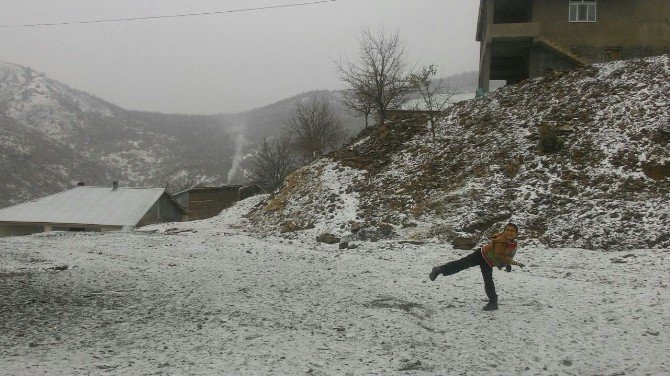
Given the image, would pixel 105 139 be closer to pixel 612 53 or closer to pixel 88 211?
pixel 88 211

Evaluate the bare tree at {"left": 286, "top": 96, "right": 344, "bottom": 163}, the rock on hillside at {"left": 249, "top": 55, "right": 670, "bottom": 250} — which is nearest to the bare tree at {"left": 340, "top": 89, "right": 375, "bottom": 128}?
the bare tree at {"left": 286, "top": 96, "right": 344, "bottom": 163}

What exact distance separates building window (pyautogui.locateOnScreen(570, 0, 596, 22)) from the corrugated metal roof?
34620 mm

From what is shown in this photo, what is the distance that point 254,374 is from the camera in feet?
16.0

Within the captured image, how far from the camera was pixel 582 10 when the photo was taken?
26250 millimetres

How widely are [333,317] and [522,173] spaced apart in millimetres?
12517

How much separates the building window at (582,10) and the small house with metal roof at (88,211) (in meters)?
34.1

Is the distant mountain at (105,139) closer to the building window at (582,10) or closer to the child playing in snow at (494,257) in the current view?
the building window at (582,10)

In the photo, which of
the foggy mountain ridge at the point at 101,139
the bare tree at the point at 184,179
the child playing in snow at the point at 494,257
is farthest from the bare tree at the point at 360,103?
the bare tree at the point at 184,179

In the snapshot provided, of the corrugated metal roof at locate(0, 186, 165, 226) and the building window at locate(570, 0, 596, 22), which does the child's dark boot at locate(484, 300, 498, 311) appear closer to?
the building window at locate(570, 0, 596, 22)

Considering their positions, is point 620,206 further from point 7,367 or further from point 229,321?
point 7,367

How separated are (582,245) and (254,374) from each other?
11113 millimetres

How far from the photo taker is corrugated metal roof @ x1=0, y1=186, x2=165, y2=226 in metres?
38.4

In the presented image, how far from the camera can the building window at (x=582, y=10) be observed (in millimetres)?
26016

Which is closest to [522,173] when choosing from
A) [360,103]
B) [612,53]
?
[612,53]
